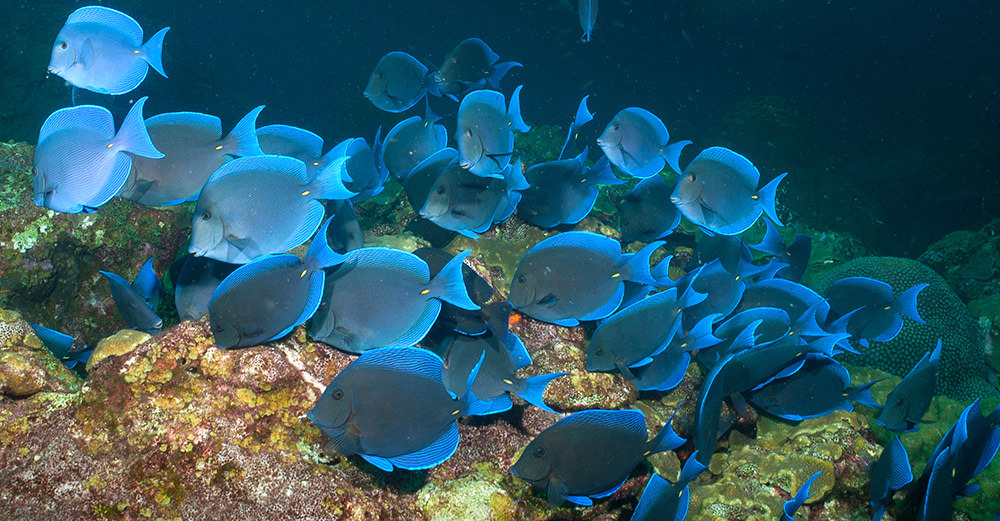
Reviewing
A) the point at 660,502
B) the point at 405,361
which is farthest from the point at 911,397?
the point at 405,361

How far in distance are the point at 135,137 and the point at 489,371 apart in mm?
1935

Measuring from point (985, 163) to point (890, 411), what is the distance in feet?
52.4

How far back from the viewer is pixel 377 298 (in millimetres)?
2092

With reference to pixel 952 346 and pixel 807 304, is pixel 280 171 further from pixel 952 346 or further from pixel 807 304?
pixel 952 346

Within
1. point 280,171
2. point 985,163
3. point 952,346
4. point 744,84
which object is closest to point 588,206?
point 280,171

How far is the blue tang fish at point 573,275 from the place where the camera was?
9.00 feet

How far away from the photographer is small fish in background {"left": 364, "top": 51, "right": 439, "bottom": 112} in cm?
479

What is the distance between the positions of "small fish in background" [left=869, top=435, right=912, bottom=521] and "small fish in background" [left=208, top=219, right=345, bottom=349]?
2.91 metres

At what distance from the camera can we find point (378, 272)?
6.89 ft

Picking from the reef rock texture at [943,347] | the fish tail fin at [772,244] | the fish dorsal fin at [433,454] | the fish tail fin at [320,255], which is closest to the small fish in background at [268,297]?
the fish tail fin at [320,255]

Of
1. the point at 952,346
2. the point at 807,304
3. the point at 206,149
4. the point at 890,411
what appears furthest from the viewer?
the point at 952,346

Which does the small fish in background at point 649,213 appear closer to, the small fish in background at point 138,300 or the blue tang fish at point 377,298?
the blue tang fish at point 377,298

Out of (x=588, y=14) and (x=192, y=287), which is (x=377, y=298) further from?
(x=588, y=14)

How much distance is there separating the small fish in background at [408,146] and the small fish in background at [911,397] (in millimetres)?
3850
